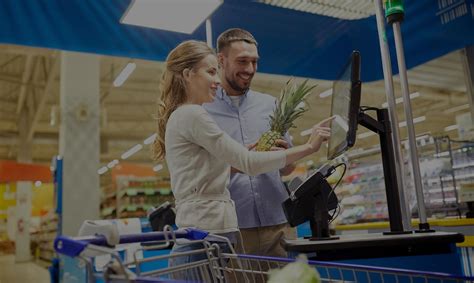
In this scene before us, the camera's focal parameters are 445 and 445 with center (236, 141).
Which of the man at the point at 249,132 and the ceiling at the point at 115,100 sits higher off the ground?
the ceiling at the point at 115,100

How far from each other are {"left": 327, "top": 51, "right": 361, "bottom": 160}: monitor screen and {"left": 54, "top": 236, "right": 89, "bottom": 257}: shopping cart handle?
33.8 inches

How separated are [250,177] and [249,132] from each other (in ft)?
0.72

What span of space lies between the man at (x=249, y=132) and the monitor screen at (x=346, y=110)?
0.28 metres

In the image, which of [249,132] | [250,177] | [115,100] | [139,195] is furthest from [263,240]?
[115,100]

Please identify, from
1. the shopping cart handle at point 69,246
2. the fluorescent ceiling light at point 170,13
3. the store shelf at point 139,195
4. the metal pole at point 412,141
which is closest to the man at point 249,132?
the metal pole at point 412,141

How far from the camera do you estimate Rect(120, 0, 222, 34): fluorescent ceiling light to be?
110 inches

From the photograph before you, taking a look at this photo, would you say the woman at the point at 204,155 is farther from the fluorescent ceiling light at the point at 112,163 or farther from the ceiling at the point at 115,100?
the fluorescent ceiling light at the point at 112,163

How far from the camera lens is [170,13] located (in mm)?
2963

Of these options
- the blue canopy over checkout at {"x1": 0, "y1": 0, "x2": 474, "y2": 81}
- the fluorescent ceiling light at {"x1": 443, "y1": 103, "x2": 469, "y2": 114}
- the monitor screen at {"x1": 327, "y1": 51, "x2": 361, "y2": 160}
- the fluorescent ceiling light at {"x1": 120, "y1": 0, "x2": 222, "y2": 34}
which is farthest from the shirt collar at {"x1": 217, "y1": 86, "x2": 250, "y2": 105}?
the fluorescent ceiling light at {"x1": 443, "y1": 103, "x2": 469, "y2": 114}

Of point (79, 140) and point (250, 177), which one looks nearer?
point (250, 177)

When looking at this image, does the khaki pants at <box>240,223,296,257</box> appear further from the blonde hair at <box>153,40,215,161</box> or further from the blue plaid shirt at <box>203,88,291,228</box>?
the blonde hair at <box>153,40,215,161</box>

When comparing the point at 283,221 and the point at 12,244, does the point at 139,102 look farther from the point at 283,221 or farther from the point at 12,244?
the point at 283,221

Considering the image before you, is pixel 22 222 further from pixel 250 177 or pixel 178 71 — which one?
pixel 178 71

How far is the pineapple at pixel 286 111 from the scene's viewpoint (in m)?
1.88
